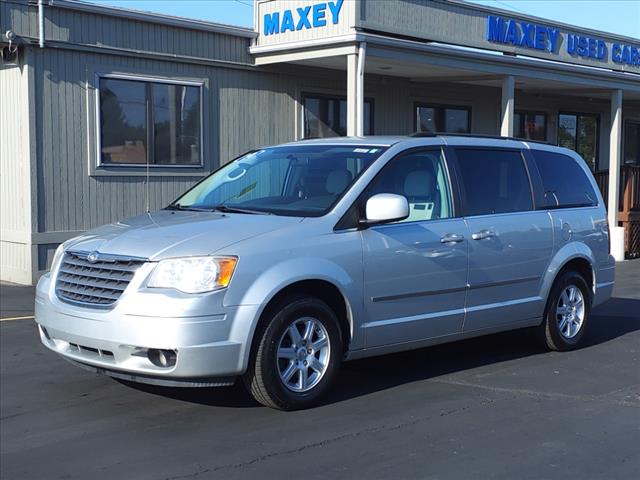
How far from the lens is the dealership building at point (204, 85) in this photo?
11828 mm

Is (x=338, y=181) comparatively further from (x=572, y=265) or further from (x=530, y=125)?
(x=530, y=125)

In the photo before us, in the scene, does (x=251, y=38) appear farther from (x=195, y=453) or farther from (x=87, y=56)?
(x=195, y=453)

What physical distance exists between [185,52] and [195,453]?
959 cm

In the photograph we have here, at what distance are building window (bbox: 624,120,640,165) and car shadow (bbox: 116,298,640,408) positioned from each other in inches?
626

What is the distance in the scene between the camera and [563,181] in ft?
26.0

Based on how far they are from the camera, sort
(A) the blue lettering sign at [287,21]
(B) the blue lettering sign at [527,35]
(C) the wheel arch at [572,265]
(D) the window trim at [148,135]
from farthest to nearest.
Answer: (B) the blue lettering sign at [527,35] < (A) the blue lettering sign at [287,21] < (D) the window trim at [148,135] < (C) the wheel arch at [572,265]

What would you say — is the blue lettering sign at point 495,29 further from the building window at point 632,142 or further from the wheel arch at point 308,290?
the wheel arch at point 308,290

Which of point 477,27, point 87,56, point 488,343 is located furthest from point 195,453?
point 477,27

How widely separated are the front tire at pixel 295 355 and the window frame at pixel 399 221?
0.62 meters

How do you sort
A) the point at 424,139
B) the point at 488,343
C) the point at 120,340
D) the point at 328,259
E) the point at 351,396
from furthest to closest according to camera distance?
1. the point at 488,343
2. the point at 424,139
3. the point at 351,396
4. the point at 328,259
5. the point at 120,340

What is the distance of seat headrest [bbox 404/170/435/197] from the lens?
6496mm

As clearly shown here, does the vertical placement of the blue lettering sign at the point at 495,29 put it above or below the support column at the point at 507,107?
above

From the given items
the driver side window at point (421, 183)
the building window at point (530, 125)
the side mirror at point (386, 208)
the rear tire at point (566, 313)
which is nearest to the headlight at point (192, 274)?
the side mirror at point (386, 208)

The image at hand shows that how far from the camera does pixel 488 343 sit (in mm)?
8164
